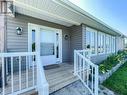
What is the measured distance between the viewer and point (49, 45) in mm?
7465

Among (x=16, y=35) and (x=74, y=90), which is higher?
(x=16, y=35)

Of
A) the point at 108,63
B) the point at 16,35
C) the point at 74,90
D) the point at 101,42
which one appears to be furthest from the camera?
the point at 101,42

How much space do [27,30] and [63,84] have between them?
9.89 feet

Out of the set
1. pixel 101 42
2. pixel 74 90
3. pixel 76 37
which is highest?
pixel 76 37

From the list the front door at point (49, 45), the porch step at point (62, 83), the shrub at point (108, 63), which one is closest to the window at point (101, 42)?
the shrub at point (108, 63)

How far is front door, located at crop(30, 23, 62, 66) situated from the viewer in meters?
7.00

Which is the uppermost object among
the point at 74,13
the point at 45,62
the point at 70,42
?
the point at 74,13

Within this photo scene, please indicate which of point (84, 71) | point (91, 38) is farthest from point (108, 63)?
point (84, 71)

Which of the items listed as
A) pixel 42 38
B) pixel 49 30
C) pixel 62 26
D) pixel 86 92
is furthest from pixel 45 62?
pixel 86 92

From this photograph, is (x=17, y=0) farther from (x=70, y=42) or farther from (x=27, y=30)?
(x=70, y=42)

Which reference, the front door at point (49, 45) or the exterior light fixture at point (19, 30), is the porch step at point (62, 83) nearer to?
the front door at point (49, 45)

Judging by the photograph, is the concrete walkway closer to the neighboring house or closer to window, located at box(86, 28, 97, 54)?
the neighboring house

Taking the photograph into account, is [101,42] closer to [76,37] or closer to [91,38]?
[91,38]

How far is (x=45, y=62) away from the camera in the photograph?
23.6 ft
